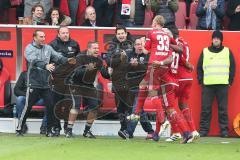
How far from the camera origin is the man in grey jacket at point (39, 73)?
1584 centimetres

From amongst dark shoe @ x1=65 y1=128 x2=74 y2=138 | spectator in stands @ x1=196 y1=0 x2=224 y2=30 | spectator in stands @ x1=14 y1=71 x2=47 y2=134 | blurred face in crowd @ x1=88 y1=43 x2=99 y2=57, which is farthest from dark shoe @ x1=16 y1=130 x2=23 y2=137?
spectator in stands @ x1=196 y1=0 x2=224 y2=30

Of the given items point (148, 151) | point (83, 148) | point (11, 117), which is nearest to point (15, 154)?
point (83, 148)

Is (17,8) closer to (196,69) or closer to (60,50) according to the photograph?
(60,50)

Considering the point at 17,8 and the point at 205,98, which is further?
the point at 17,8

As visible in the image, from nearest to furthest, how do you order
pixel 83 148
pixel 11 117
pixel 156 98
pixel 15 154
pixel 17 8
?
pixel 15 154 < pixel 83 148 < pixel 156 98 < pixel 11 117 < pixel 17 8

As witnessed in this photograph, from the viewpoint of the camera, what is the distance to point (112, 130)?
16.8m

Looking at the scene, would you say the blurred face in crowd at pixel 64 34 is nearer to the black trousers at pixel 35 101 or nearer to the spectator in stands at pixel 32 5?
the black trousers at pixel 35 101

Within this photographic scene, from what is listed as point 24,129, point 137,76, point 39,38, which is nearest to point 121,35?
point 137,76

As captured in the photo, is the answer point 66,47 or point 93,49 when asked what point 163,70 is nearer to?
point 93,49

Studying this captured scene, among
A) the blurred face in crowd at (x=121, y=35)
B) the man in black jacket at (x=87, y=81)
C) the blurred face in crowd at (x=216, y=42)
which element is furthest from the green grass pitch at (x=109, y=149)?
the blurred face in crowd at (x=216, y=42)

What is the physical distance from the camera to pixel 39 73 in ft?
52.2

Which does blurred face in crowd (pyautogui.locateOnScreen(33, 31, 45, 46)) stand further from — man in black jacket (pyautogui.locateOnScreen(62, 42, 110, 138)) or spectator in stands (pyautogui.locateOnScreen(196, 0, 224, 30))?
spectator in stands (pyautogui.locateOnScreen(196, 0, 224, 30))

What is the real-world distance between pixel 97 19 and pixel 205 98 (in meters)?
3.30

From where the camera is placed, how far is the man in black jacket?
1557cm
